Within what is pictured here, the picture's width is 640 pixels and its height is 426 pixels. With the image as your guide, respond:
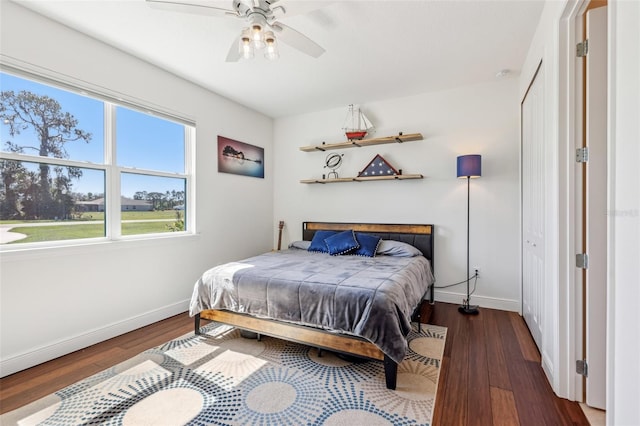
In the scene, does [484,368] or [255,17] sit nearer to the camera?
[255,17]

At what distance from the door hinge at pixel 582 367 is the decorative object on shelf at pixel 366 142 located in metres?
2.75

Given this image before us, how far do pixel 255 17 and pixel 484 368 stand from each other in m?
2.95

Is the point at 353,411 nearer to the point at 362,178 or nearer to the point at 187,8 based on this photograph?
the point at 187,8

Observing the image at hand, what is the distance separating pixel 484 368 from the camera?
221 centimetres

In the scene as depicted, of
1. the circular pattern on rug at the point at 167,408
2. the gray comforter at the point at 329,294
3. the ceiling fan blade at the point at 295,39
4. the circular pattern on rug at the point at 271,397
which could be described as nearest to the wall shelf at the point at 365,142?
the gray comforter at the point at 329,294

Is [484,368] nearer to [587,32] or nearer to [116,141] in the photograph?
[587,32]

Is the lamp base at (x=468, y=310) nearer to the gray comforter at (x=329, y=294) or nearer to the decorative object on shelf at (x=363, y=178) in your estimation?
the gray comforter at (x=329, y=294)

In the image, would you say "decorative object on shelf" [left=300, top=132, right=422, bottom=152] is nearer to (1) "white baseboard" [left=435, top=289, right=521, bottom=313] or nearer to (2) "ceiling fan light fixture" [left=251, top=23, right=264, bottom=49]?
(1) "white baseboard" [left=435, top=289, right=521, bottom=313]

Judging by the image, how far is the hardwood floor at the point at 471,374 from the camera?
172 cm

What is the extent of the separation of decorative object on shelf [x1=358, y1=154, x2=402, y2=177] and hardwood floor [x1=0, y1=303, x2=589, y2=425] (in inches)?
77.8

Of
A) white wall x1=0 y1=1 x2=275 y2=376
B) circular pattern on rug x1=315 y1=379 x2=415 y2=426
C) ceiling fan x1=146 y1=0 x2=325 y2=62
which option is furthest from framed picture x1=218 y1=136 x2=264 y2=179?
circular pattern on rug x1=315 y1=379 x2=415 y2=426

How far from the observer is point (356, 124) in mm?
4176

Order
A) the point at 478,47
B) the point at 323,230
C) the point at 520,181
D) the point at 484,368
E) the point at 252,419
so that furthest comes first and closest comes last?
the point at 323,230, the point at 520,181, the point at 478,47, the point at 484,368, the point at 252,419

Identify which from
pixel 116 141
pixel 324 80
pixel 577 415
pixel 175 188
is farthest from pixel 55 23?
pixel 577 415
